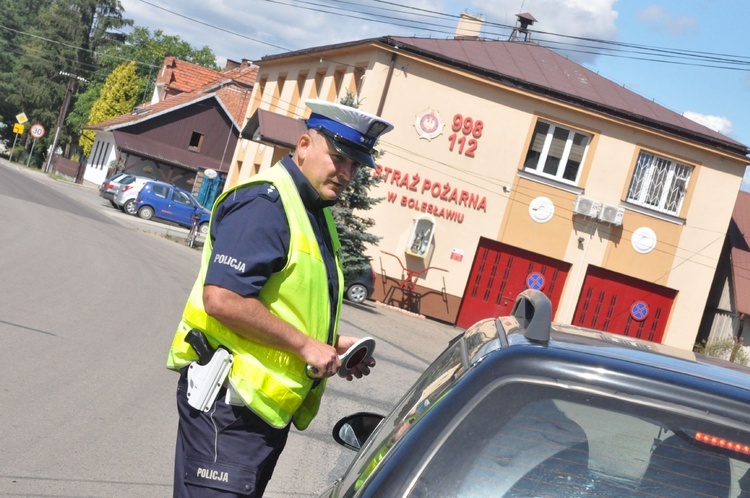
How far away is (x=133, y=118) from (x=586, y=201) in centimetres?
3860

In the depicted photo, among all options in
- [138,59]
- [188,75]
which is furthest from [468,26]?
[138,59]

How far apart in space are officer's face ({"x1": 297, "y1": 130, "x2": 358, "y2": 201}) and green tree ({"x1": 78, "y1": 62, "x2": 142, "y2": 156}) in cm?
7097

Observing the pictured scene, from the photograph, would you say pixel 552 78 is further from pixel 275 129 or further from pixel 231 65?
pixel 231 65

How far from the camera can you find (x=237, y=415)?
3451 millimetres

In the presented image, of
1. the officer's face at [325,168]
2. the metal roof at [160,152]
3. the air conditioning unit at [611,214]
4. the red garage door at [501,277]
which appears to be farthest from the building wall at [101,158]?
the officer's face at [325,168]

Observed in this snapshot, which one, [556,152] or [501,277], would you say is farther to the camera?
[501,277]

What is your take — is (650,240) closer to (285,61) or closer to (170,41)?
(285,61)

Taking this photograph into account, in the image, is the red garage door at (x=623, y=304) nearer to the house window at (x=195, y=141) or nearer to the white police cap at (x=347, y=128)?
the white police cap at (x=347, y=128)

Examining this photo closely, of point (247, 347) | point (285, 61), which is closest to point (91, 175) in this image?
point (285, 61)

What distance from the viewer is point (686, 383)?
240 centimetres

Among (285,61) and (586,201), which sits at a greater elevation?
(285,61)

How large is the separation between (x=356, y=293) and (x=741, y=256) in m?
13.0

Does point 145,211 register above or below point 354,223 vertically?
below

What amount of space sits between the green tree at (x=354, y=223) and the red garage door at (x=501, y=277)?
5046 millimetres
